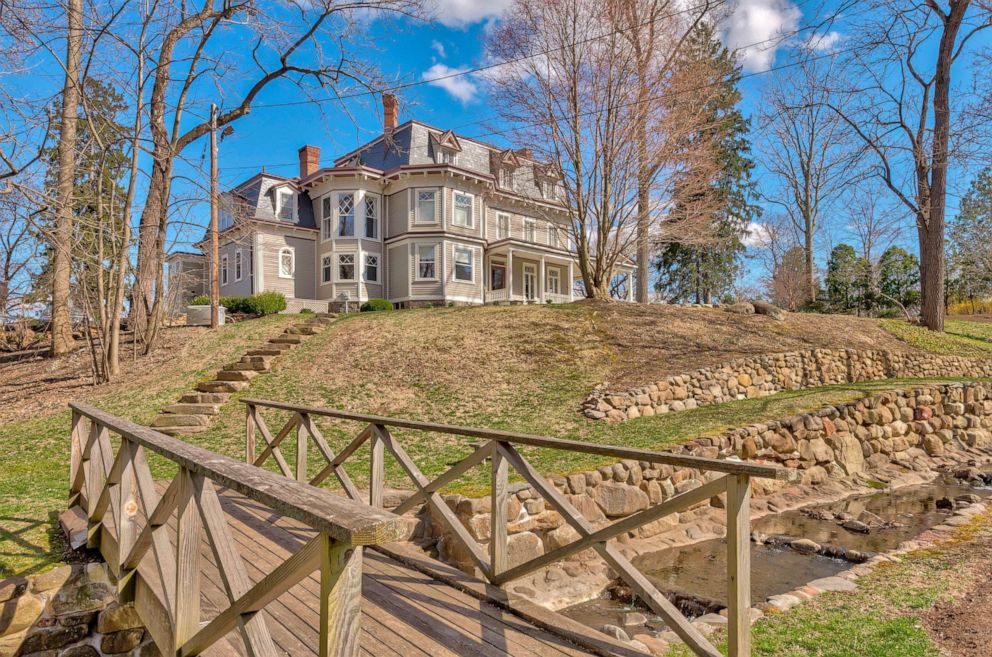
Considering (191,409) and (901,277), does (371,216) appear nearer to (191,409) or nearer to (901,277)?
(191,409)

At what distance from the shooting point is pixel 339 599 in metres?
1.55

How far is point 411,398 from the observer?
1151 cm

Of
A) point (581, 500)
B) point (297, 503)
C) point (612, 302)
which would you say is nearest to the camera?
point (297, 503)

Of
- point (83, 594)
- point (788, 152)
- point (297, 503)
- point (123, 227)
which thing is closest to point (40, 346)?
point (123, 227)

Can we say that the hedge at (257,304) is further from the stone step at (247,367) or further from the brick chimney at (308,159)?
the brick chimney at (308,159)

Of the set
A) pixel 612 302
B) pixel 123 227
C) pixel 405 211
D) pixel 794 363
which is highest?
pixel 405 211

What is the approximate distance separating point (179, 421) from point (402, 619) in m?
9.19

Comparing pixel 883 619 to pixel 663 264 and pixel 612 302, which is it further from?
pixel 663 264

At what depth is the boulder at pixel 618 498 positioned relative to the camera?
672cm

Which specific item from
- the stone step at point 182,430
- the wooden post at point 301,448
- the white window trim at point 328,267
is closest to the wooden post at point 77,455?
the wooden post at point 301,448

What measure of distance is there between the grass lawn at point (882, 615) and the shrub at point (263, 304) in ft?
65.8

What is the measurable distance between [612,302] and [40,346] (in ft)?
56.6

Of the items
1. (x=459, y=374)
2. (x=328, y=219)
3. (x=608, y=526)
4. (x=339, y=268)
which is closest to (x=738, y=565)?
(x=608, y=526)

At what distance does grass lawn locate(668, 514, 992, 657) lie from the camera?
3.43 metres
